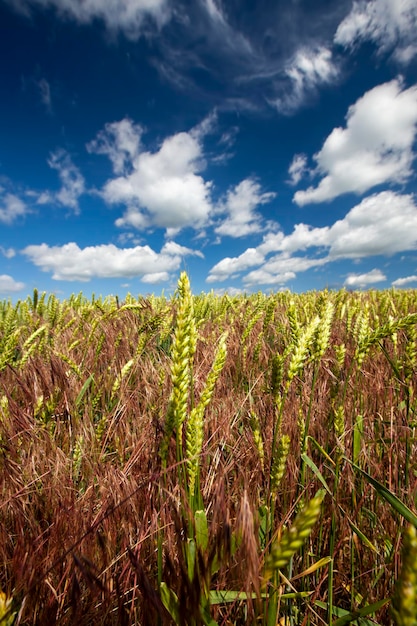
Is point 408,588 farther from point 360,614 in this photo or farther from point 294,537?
point 360,614

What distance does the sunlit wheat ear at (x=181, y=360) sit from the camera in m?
0.75

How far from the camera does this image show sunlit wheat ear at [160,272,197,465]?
2.46ft

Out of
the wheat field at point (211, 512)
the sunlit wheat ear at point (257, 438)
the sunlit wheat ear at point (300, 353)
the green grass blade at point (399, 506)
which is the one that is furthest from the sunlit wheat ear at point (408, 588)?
the sunlit wheat ear at point (257, 438)

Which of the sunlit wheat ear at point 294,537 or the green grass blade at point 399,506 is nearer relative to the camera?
the sunlit wheat ear at point 294,537

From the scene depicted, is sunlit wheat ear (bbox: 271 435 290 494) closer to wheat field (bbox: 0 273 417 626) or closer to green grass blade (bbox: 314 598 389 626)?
wheat field (bbox: 0 273 417 626)

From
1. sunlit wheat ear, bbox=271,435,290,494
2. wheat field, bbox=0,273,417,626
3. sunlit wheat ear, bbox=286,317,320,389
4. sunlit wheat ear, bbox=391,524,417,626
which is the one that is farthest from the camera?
sunlit wheat ear, bbox=286,317,320,389

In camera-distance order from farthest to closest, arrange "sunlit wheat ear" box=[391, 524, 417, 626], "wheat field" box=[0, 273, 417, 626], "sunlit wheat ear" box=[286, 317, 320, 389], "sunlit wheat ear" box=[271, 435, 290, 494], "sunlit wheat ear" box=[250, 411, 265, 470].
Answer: "sunlit wheat ear" box=[250, 411, 265, 470], "sunlit wheat ear" box=[286, 317, 320, 389], "sunlit wheat ear" box=[271, 435, 290, 494], "wheat field" box=[0, 273, 417, 626], "sunlit wheat ear" box=[391, 524, 417, 626]

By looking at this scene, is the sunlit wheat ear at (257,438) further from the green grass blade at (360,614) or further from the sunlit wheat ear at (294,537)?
the sunlit wheat ear at (294,537)

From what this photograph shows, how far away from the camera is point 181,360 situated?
771mm

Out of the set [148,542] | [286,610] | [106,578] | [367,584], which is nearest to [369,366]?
[367,584]

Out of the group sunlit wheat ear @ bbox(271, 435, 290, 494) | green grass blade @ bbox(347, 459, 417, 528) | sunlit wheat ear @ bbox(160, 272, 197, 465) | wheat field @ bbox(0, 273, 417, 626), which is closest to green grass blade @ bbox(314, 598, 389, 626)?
wheat field @ bbox(0, 273, 417, 626)

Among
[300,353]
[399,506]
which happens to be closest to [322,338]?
[300,353]

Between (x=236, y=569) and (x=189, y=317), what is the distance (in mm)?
670

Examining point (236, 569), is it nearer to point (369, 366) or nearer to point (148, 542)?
point (148, 542)
